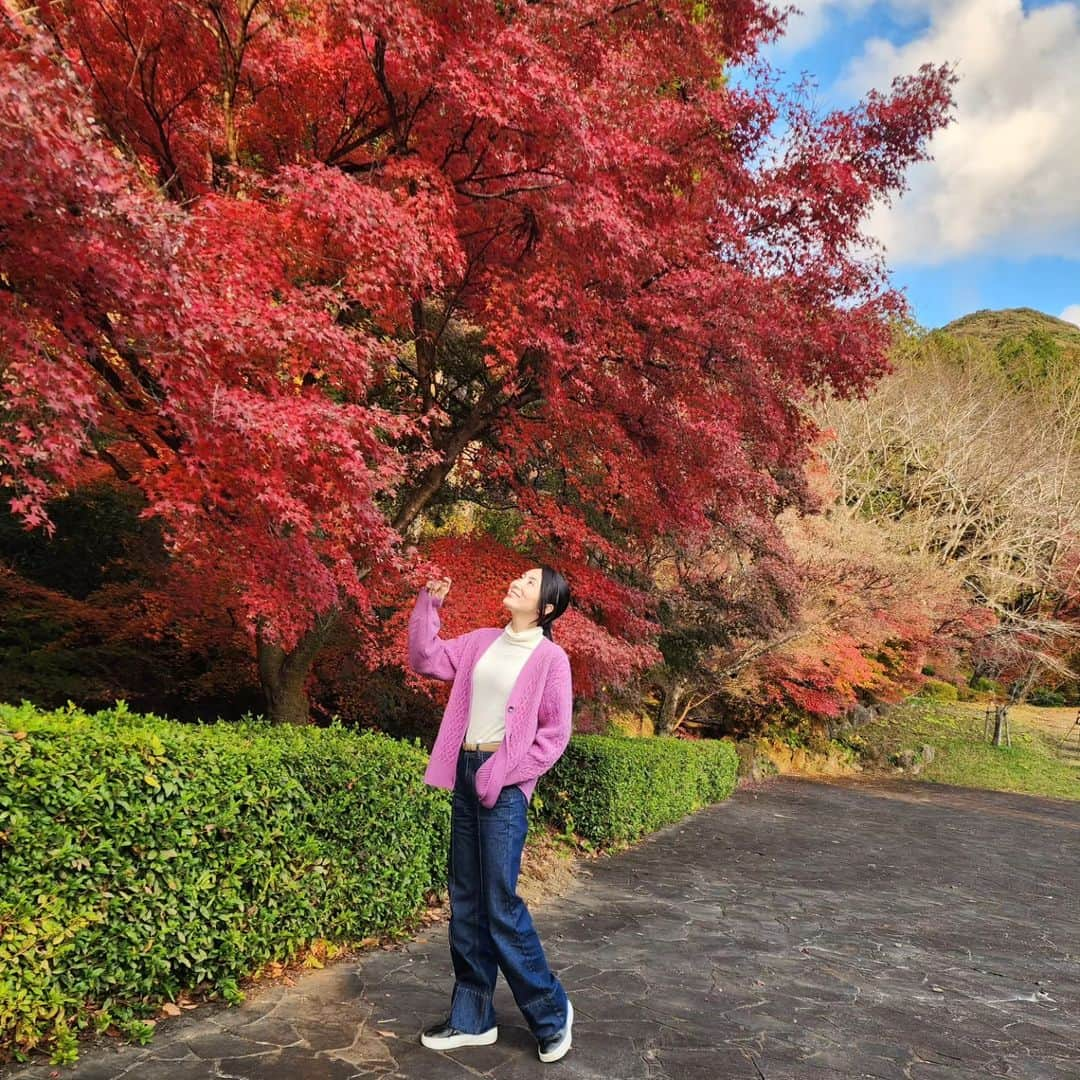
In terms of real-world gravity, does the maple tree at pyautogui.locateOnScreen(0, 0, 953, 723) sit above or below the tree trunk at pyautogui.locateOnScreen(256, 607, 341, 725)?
above

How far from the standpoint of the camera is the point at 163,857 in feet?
10.9

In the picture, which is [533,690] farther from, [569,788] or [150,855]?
[569,788]

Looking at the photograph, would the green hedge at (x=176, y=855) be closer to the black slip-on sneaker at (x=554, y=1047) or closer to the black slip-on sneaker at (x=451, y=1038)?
the black slip-on sneaker at (x=451, y=1038)

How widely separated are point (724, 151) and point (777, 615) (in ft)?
22.5

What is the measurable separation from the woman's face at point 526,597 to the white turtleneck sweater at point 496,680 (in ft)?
0.30

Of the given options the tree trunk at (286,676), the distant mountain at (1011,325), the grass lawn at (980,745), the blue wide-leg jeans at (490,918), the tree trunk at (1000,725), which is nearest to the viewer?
the blue wide-leg jeans at (490,918)

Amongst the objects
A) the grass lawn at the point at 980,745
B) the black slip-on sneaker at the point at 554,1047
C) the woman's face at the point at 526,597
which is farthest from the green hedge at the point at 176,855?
the grass lawn at the point at 980,745

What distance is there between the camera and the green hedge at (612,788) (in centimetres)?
846

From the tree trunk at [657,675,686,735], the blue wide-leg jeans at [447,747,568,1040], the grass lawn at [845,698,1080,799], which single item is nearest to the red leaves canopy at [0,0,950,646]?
the blue wide-leg jeans at [447,747,568,1040]

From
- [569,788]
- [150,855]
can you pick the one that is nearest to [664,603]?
[569,788]

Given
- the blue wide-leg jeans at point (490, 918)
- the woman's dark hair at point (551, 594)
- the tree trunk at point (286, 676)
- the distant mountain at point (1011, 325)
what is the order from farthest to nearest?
the distant mountain at point (1011, 325) < the tree trunk at point (286, 676) < the woman's dark hair at point (551, 594) < the blue wide-leg jeans at point (490, 918)

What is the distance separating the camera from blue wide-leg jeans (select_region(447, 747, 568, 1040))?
121 inches

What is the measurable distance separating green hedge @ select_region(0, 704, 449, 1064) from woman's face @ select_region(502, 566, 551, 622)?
4.93 feet

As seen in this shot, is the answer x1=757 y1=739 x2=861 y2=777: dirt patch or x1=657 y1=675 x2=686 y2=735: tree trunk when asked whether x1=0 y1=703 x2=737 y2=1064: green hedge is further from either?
x1=757 y1=739 x2=861 y2=777: dirt patch
